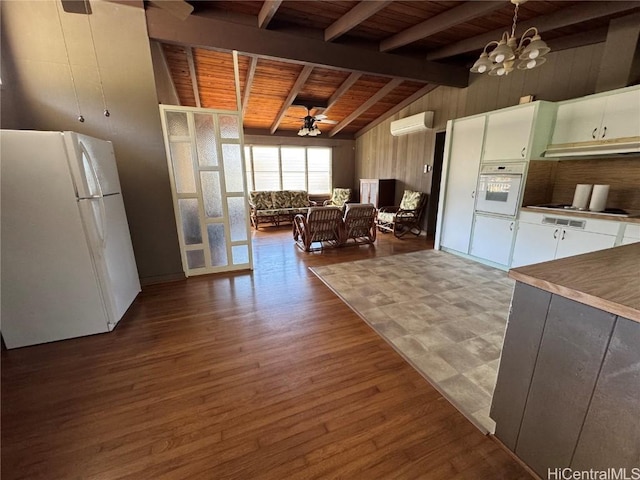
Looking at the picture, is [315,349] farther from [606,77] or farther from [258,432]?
[606,77]

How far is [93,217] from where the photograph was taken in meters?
2.15

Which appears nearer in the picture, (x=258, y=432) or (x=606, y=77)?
(x=258, y=432)

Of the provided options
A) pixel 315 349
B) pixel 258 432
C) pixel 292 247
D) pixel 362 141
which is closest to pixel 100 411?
pixel 258 432

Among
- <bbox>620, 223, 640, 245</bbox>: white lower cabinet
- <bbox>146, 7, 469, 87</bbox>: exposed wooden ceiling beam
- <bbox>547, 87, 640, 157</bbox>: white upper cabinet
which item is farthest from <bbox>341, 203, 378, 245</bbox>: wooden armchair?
<bbox>620, 223, 640, 245</bbox>: white lower cabinet

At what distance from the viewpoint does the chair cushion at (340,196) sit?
26.1 ft

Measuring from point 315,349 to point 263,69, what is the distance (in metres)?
4.77

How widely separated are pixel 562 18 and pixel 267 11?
3.37 meters

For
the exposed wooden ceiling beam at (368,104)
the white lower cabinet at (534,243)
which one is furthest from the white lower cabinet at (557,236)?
the exposed wooden ceiling beam at (368,104)

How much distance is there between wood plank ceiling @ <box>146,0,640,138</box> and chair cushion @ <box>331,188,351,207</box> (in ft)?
9.75

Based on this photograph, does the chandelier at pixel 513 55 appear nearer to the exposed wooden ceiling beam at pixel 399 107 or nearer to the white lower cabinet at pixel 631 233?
the white lower cabinet at pixel 631 233

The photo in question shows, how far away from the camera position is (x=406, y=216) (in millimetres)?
5836

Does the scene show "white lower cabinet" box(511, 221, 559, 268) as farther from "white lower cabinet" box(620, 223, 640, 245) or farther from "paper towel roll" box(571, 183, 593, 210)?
"white lower cabinet" box(620, 223, 640, 245)

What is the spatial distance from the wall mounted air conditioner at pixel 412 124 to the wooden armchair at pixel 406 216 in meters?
1.41

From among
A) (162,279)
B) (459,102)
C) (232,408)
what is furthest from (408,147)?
(232,408)
